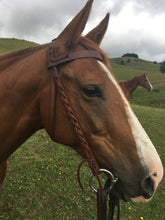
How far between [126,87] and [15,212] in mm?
11400

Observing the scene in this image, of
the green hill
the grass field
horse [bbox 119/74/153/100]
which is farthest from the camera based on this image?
the green hill

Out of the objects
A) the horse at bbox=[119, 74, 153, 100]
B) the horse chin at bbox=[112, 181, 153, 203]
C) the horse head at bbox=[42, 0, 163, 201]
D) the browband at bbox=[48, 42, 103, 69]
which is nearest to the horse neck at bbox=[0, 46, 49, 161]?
the browband at bbox=[48, 42, 103, 69]

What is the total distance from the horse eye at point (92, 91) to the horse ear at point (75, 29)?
50cm

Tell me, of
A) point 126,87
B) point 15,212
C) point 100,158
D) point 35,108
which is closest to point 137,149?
point 100,158

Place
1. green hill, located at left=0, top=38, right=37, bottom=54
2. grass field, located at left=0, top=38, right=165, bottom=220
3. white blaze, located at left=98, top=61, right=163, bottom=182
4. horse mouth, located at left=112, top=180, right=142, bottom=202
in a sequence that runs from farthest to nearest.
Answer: green hill, located at left=0, top=38, right=37, bottom=54 → grass field, located at left=0, top=38, right=165, bottom=220 → horse mouth, located at left=112, top=180, right=142, bottom=202 → white blaze, located at left=98, top=61, right=163, bottom=182

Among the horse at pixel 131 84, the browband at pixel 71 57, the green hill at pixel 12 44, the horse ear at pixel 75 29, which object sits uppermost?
the green hill at pixel 12 44

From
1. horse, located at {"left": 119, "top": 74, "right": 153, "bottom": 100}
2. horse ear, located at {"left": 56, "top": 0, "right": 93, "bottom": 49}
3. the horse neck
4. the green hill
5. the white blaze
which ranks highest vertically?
the green hill

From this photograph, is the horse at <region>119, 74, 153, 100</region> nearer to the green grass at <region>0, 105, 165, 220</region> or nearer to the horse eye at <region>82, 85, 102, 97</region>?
the green grass at <region>0, 105, 165, 220</region>

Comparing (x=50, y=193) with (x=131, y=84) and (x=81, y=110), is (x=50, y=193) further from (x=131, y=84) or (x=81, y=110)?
(x=131, y=84)

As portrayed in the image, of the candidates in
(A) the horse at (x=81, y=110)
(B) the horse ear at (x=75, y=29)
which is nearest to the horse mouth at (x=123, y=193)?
(A) the horse at (x=81, y=110)

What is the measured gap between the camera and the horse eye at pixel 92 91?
1490 millimetres

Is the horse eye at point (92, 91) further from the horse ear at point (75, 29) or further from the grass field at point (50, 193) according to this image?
the grass field at point (50, 193)

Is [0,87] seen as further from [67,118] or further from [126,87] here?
[126,87]

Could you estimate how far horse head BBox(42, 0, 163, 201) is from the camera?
1384mm
